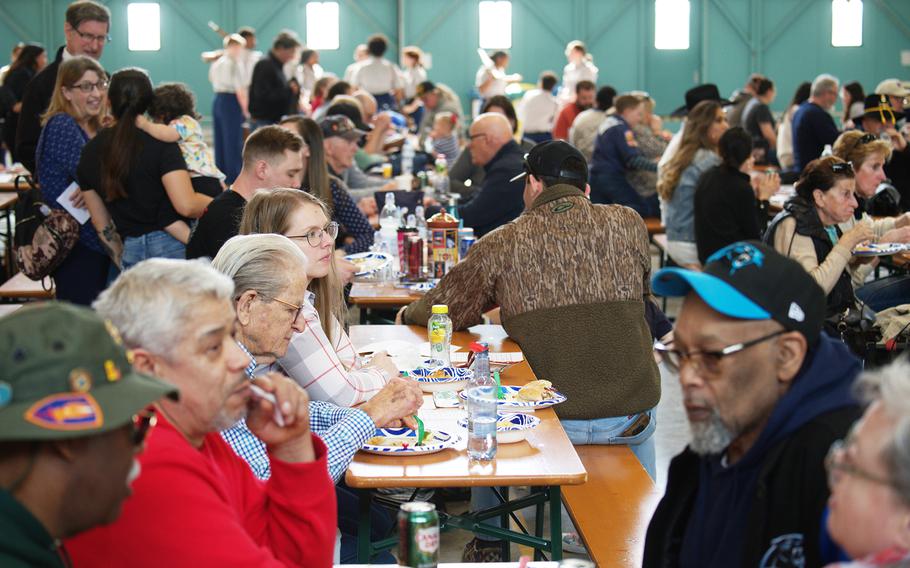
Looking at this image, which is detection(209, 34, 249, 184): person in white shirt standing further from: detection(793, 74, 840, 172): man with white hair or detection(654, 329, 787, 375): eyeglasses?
detection(654, 329, 787, 375): eyeglasses

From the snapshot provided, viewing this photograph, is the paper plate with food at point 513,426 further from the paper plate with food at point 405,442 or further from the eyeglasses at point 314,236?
the eyeglasses at point 314,236

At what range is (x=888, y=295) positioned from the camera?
6.42 meters

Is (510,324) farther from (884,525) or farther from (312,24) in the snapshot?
(312,24)

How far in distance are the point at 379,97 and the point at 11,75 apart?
17.1 ft

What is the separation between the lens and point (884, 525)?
59.0 inches

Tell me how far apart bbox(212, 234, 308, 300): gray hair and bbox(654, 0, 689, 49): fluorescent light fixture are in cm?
1797

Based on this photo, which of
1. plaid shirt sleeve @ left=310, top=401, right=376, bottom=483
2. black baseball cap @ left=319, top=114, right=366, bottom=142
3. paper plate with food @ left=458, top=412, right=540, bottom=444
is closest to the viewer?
plaid shirt sleeve @ left=310, top=401, right=376, bottom=483

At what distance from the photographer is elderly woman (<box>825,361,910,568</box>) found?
1.48 metres

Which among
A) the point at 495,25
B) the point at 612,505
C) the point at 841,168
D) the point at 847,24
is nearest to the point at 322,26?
the point at 495,25

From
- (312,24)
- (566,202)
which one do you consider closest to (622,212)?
(566,202)

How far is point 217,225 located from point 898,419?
3.78 meters

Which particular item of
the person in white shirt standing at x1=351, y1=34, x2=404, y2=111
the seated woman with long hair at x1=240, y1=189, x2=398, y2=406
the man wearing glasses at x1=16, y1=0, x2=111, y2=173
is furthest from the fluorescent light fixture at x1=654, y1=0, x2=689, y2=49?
the seated woman with long hair at x1=240, y1=189, x2=398, y2=406

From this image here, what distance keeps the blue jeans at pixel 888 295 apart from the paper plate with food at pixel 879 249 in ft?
0.67

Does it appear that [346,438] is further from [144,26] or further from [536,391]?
[144,26]
